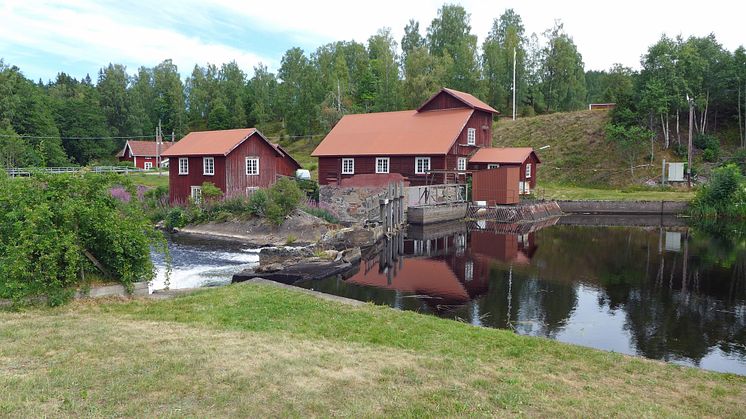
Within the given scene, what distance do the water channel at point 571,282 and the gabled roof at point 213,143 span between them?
9.23 metres

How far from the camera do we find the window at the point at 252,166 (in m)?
37.6

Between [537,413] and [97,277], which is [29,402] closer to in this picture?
[537,413]

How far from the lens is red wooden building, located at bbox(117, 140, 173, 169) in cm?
7400

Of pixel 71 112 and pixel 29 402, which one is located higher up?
pixel 71 112

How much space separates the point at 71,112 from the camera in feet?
251

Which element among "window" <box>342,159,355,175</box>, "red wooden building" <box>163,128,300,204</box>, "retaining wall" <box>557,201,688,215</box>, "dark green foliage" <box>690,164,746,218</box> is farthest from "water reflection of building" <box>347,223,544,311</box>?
"dark green foliage" <box>690,164,746,218</box>

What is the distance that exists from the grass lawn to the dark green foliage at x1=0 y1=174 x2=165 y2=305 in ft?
119

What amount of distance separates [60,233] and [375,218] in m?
20.8

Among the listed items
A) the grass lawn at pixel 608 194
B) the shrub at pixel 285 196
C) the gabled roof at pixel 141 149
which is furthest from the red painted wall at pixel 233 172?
the gabled roof at pixel 141 149

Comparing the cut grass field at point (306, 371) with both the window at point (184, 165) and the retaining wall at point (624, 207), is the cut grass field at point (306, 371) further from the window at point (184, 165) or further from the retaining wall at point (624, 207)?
the retaining wall at point (624, 207)

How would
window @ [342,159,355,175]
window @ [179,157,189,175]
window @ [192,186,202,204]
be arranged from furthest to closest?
window @ [342,159,355,175], window @ [179,157,189,175], window @ [192,186,202,204]

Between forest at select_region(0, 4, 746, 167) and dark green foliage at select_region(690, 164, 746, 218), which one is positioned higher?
forest at select_region(0, 4, 746, 167)

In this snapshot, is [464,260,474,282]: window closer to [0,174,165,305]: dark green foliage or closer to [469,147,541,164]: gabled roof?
[0,174,165,305]: dark green foliage

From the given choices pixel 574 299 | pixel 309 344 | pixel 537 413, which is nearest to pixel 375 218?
pixel 574 299
